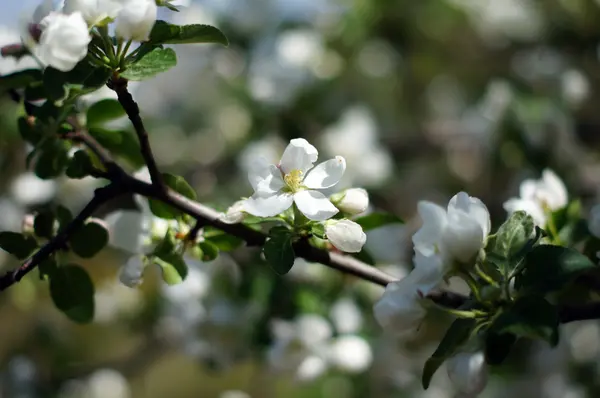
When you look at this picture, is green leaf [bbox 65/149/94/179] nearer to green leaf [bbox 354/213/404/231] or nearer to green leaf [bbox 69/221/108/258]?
green leaf [bbox 69/221/108/258]

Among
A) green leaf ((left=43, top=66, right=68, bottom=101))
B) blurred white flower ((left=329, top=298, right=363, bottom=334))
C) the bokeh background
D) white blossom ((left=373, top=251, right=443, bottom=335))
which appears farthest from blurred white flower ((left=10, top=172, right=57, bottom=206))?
white blossom ((left=373, top=251, right=443, bottom=335))

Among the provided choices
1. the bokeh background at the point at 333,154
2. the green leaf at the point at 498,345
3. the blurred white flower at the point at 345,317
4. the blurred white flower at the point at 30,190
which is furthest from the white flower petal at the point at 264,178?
the blurred white flower at the point at 30,190

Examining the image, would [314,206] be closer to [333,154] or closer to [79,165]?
[79,165]

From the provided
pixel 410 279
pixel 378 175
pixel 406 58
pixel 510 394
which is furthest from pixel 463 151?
pixel 410 279

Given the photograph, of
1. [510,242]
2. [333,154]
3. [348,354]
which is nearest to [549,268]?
[510,242]

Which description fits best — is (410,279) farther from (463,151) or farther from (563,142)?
(463,151)

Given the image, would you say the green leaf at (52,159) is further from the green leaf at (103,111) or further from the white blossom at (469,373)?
the white blossom at (469,373)
